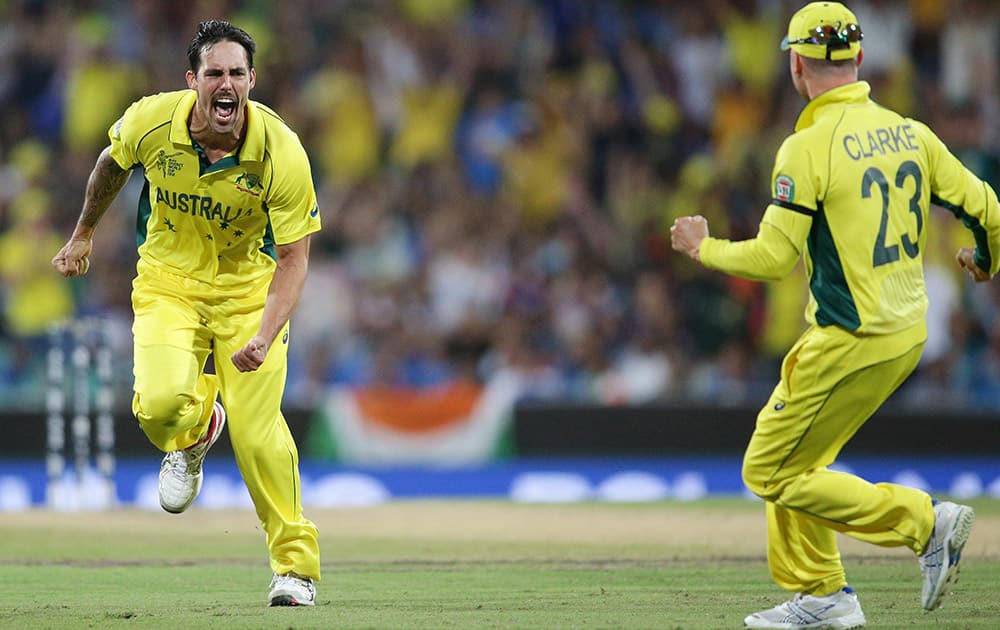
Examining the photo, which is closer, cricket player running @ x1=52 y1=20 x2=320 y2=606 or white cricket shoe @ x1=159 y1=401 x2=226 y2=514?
cricket player running @ x1=52 y1=20 x2=320 y2=606

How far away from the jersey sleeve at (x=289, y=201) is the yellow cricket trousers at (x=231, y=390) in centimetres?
48

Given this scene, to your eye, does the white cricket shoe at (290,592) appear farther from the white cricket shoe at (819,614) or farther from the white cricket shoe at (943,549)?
the white cricket shoe at (943,549)

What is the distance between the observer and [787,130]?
1689 cm

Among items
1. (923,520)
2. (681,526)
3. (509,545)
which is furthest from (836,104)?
(681,526)

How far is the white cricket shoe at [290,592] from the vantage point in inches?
276

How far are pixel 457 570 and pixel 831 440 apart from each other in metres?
3.37

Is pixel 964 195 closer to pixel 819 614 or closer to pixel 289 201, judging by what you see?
pixel 819 614

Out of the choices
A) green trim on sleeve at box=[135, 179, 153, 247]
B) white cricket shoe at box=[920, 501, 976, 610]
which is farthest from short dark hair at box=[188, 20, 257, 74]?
white cricket shoe at box=[920, 501, 976, 610]

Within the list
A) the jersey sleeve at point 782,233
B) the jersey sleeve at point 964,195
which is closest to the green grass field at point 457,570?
the jersey sleeve at point 782,233

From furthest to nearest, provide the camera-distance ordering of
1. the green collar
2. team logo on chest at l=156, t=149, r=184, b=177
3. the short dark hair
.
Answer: team logo on chest at l=156, t=149, r=184, b=177, the short dark hair, the green collar

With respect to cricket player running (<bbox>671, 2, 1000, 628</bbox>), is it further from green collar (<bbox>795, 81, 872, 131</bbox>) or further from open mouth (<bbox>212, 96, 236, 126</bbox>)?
open mouth (<bbox>212, 96, 236, 126</bbox>)

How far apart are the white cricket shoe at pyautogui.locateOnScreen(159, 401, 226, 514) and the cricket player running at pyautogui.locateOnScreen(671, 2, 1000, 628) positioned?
2678 mm

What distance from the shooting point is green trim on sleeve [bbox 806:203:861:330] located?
19.8ft

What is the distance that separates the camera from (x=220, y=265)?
7.39 m
